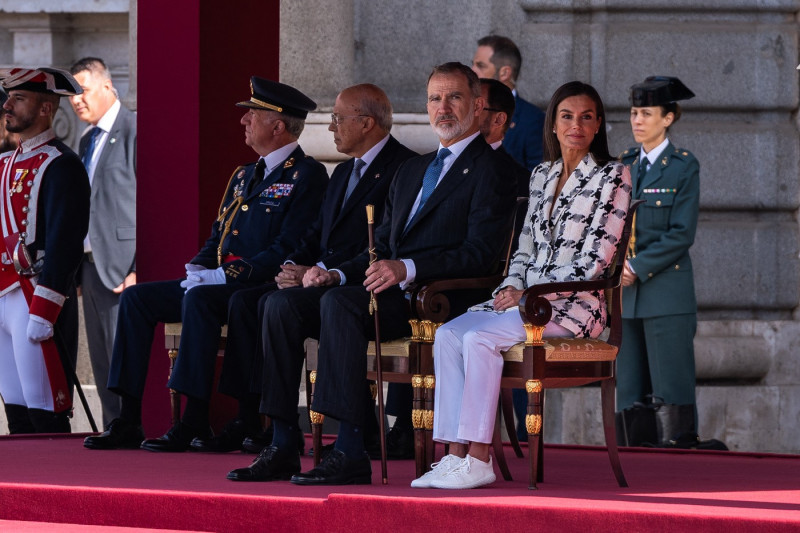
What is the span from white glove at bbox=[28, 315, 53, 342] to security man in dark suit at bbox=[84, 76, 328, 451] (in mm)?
592

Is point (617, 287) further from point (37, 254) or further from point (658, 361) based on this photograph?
point (37, 254)

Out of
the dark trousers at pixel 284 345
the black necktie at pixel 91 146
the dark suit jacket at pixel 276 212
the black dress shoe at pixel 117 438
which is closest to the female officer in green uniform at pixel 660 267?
the dark suit jacket at pixel 276 212

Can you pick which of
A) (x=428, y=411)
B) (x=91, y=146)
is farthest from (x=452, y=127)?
(x=91, y=146)

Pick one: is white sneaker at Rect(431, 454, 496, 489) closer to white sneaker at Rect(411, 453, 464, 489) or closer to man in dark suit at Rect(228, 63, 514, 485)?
white sneaker at Rect(411, 453, 464, 489)

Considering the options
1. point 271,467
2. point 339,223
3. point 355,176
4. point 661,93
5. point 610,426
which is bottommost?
point 271,467

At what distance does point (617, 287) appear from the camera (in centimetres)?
616

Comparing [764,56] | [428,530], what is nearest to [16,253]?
[428,530]

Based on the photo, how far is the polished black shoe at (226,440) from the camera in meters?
7.04

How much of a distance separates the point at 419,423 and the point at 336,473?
36 centimetres

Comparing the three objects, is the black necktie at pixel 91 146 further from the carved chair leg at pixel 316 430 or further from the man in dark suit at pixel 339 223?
the carved chair leg at pixel 316 430

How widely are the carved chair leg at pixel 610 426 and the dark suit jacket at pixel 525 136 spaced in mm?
2352

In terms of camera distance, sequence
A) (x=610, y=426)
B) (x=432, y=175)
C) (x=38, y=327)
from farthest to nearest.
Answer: (x=38, y=327), (x=432, y=175), (x=610, y=426)

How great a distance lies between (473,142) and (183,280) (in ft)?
5.08

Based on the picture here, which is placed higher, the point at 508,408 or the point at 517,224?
the point at 517,224
